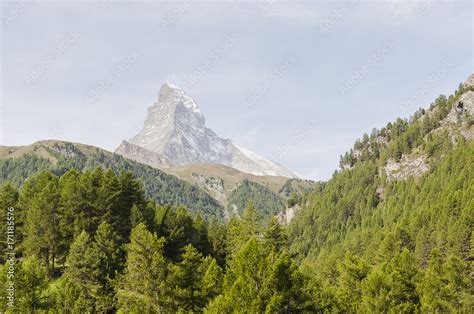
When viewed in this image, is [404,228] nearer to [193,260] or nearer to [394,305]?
[394,305]

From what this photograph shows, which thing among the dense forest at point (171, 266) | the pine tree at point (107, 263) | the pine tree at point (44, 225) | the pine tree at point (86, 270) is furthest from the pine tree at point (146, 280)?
the pine tree at point (44, 225)

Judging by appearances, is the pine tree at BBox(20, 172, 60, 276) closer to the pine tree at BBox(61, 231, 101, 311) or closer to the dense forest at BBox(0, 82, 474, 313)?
the dense forest at BBox(0, 82, 474, 313)

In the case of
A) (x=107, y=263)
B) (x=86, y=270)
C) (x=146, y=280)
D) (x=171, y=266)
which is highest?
(x=171, y=266)

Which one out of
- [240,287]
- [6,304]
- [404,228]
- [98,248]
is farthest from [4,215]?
[404,228]

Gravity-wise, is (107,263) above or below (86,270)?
above

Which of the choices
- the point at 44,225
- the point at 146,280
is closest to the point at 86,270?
the point at 44,225

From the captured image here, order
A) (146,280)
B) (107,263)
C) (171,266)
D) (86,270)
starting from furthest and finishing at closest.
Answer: (107,263)
(86,270)
(171,266)
(146,280)

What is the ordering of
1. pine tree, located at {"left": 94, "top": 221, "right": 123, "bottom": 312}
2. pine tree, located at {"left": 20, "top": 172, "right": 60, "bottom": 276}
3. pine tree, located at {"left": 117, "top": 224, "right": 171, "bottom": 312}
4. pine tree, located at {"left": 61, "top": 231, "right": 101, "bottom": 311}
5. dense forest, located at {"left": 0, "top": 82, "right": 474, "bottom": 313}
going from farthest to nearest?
pine tree, located at {"left": 20, "top": 172, "right": 60, "bottom": 276} → pine tree, located at {"left": 61, "top": 231, "right": 101, "bottom": 311} → pine tree, located at {"left": 94, "top": 221, "right": 123, "bottom": 312} → pine tree, located at {"left": 117, "top": 224, "right": 171, "bottom": 312} → dense forest, located at {"left": 0, "top": 82, "right": 474, "bottom": 313}

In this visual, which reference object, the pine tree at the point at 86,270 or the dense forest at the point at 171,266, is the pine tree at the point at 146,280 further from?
the pine tree at the point at 86,270

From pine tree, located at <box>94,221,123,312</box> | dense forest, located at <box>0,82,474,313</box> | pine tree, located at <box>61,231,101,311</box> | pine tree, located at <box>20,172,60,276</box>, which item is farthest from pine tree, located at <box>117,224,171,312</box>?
pine tree, located at <box>20,172,60,276</box>

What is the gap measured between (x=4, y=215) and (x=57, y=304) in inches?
1441

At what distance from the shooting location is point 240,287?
3797cm

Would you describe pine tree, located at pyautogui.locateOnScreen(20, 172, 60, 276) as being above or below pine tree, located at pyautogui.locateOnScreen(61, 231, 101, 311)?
above

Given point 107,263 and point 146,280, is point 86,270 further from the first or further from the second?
point 146,280
